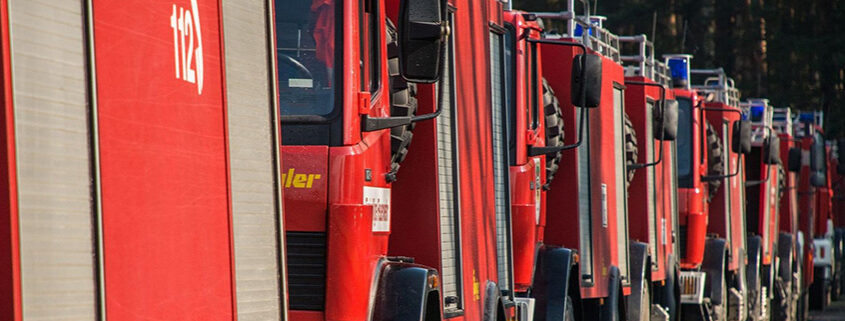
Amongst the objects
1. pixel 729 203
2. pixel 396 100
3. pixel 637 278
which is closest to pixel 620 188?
pixel 637 278

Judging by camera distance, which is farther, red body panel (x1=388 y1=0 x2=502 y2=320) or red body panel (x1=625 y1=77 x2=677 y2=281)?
red body panel (x1=625 y1=77 x2=677 y2=281)

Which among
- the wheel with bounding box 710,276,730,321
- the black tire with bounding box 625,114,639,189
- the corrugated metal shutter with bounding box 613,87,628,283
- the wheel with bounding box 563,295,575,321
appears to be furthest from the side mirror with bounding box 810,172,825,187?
the wheel with bounding box 563,295,575,321

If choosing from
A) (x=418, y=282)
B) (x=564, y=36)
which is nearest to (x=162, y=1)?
(x=418, y=282)

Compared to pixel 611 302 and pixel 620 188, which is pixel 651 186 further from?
pixel 611 302

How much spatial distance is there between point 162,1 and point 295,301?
221cm

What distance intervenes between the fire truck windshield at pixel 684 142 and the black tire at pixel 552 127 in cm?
583

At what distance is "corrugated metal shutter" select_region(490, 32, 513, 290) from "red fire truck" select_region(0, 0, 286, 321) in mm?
3929

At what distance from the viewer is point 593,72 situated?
31.2 ft

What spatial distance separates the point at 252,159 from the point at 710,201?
14690mm

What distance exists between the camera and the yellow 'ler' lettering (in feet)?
18.4

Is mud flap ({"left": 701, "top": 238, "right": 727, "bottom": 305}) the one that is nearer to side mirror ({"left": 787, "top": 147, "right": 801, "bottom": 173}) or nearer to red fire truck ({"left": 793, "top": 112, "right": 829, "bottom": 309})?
side mirror ({"left": 787, "top": 147, "right": 801, "bottom": 173})

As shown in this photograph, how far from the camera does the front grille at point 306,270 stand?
5.63 metres

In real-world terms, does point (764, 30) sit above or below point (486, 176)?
above

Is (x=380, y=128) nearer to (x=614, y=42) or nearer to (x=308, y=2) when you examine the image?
(x=308, y=2)
